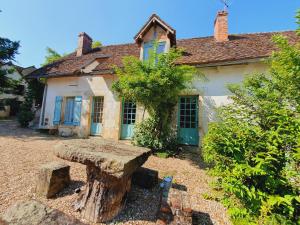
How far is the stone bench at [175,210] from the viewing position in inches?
88.1

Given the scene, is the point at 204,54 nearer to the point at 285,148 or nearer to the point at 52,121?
the point at 285,148

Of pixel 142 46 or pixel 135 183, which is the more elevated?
pixel 142 46

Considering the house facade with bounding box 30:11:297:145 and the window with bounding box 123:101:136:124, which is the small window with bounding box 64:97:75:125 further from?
the window with bounding box 123:101:136:124

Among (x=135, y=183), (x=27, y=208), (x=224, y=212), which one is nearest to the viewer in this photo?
(x=27, y=208)

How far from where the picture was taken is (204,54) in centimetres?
768

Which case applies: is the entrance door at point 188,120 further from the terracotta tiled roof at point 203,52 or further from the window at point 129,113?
the window at point 129,113

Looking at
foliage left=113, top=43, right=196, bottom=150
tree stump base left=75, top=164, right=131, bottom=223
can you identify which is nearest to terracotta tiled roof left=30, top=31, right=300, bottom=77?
foliage left=113, top=43, right=196, bottom=150

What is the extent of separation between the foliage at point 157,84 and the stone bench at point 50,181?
11.0 ft

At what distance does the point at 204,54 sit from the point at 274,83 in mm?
4955

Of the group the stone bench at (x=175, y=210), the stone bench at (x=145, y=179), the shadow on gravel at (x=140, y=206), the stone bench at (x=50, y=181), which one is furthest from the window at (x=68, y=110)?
the stone bench at (x=175, y=210)

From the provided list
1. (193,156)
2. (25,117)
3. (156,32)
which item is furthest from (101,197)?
(25,117)

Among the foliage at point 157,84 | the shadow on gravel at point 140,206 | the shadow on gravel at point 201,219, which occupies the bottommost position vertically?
the shadow on gravel at point 201,219

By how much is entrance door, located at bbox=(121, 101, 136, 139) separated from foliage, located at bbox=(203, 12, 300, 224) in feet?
19.5

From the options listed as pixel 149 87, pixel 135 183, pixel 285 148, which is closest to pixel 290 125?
pixel 285 148
